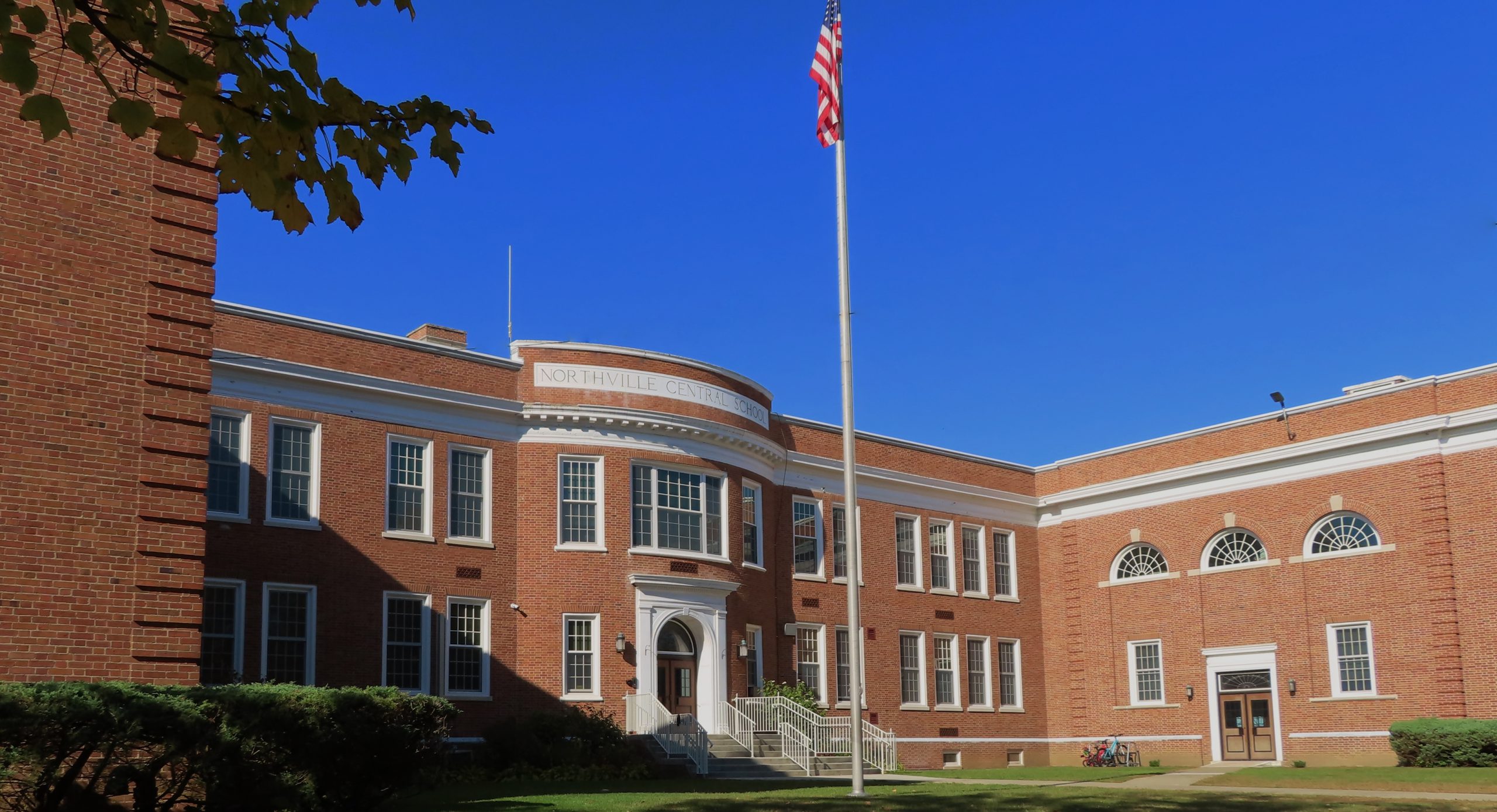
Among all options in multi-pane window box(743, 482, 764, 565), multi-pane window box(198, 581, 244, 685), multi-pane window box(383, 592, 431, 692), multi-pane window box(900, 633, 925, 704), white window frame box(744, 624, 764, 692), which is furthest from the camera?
multi-pane window box(900, 633, 925, 704)

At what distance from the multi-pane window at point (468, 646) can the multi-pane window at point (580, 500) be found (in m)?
2.48

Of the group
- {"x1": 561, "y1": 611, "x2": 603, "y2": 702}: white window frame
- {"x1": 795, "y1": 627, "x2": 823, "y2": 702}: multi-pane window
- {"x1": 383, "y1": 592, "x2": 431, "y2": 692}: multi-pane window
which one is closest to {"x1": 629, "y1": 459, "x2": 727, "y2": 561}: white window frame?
{"x1": 561, "y1": 611, "x2": 603, "y2": 702}: white window frame

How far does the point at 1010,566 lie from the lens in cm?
4266

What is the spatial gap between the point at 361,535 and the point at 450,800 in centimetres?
977

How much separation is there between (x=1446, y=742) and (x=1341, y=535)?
22.1 feet

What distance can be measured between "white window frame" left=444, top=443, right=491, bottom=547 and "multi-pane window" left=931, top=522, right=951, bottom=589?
1383cm

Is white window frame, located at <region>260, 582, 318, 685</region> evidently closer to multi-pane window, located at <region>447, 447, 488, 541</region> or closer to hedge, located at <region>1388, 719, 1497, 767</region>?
multi-pane window, located at <region>447, 447, 488, 541</region>

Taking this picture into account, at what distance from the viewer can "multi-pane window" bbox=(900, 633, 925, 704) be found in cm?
3856

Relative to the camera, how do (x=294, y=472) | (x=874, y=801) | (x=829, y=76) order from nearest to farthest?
(x=874, y=801) → (x=829, y=76) → (x=294, y=472)

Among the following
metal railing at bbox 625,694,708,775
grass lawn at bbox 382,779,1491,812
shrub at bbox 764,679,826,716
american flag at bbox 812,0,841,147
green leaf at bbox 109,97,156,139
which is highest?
american flag at bbox 812,0,841,147

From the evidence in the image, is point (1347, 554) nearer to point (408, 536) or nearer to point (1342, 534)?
point (1342, 534)

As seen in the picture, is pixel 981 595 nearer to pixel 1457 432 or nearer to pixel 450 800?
pixel 1457 432

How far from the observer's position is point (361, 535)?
28.2 m

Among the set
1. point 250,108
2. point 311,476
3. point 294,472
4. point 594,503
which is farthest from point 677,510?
point 250,108
